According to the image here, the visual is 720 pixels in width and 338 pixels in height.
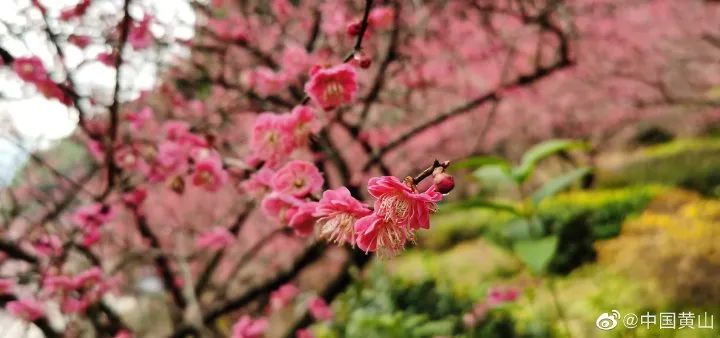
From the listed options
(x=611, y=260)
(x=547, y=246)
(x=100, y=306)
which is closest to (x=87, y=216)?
(x=100, y=306)

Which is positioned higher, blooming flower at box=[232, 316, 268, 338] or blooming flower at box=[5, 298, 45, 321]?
blooming flower at box=[5, 298, 45, 321]

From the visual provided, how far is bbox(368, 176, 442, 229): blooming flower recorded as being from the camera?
3.72ft

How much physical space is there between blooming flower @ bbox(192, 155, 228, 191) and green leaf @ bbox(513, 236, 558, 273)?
146 cm

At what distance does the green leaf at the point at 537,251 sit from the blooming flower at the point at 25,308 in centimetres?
251

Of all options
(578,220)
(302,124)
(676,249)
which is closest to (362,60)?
(302,124)

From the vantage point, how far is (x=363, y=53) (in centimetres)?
163

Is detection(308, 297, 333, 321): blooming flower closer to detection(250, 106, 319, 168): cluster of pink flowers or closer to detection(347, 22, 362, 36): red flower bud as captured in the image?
detection(250, 106, 319, 168): cluster of pink flowers

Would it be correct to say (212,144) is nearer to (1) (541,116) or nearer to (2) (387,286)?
(2) (387,286)

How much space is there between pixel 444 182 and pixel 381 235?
256 mm

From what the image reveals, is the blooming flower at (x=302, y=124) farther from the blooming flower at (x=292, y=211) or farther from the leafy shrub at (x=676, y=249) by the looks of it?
the leafy shrub at (x=676, y=249)

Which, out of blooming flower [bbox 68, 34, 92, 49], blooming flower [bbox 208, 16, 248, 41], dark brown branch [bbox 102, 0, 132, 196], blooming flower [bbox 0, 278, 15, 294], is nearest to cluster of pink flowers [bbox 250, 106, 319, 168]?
dark brown branch [bbox 102, 0, 132, 196]

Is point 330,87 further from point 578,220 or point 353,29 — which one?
point 578,220

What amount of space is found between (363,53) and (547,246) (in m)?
1.56

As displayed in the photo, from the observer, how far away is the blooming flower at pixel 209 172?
2213mm
